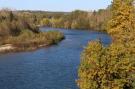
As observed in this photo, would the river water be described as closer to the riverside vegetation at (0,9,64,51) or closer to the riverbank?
the riverbank

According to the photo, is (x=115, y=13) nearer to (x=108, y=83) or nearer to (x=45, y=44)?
(x=108, y=83)

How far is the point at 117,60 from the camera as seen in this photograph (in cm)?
2341

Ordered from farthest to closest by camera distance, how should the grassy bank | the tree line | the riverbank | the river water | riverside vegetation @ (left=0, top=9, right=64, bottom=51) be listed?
the tree line, riverside vegetation @ (left=0, top=9, right=64, bottom=51), the grassy bank, the riverbank, the river water

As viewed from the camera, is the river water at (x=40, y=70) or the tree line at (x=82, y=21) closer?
the river water at (x=40, y=70)

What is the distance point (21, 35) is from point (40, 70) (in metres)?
42.4

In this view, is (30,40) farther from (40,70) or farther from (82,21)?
(82,21)

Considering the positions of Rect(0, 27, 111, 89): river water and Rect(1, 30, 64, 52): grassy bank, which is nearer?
Rect(0, 27, 111, 89): river water

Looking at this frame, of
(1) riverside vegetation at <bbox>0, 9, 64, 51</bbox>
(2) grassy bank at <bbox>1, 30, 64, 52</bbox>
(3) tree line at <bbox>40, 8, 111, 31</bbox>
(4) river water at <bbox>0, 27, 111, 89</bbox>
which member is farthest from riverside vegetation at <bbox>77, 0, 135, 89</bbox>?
(3) tree line at <bbox>40, 8, 111, 31</bbox>

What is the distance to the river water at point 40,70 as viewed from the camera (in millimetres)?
47000

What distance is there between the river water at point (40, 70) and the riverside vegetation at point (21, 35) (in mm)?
12376

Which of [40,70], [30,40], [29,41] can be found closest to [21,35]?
[30,40]

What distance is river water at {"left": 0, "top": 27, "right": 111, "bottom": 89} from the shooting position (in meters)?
47.0

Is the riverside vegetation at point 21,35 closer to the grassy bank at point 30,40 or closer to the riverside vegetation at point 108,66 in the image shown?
the grassy bank at point 30,40

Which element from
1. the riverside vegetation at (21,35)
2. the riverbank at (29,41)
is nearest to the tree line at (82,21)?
the riverside vegetation at (21,35)
